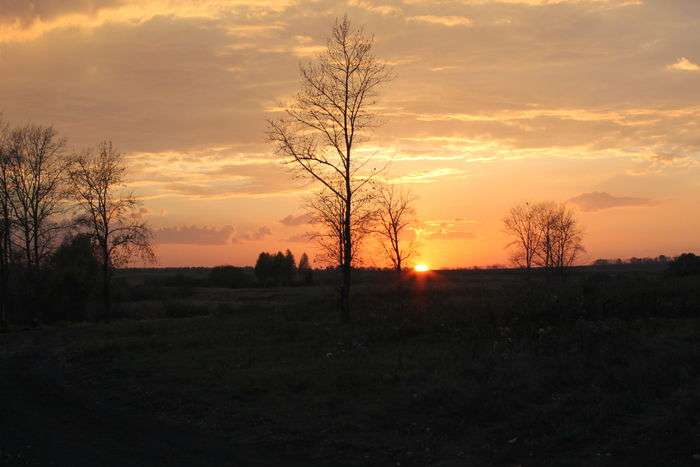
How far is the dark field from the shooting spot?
9.48 m

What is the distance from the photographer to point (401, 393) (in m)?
12.8

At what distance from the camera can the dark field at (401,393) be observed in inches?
373

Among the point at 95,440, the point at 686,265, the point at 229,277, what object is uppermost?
the point at 229,277

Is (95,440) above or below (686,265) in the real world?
below

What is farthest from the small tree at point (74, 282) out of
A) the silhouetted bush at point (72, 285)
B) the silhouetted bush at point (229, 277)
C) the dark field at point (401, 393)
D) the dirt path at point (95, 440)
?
the silhouetted bush at point (229, 277)

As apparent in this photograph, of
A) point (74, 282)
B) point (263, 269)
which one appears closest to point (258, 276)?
point (263, 269)

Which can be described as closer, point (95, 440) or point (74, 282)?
point (95, 440)

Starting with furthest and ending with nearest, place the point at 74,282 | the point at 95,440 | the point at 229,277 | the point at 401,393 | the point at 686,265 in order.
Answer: the point at 229,277, the point at 74,282, the point at 686,265, the point at 401,393, the point at 95,440

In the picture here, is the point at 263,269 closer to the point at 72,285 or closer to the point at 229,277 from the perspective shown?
the point at 229,277

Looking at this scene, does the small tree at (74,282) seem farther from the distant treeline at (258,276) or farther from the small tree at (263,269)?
the small tree at (263,269)

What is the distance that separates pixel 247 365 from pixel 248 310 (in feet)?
85.5

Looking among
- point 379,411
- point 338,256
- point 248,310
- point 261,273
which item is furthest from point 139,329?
point 261,273

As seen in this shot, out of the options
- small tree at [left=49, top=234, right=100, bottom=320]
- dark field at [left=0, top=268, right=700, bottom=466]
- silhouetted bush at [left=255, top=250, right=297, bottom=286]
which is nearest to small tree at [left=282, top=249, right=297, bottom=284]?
silhouetted bush at [left=255, top=250, right=297, bottom=286]

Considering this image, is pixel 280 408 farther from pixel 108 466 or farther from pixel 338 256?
pixel 338 256
